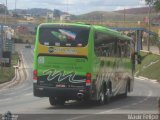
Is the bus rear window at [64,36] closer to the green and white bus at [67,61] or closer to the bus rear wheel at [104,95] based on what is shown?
the green and white bus at [67,61]

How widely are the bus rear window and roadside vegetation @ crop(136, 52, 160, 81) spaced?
1453 inches

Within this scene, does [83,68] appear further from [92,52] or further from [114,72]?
[114,72]

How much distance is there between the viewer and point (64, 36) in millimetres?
23422

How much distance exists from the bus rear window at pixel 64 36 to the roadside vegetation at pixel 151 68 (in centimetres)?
3692

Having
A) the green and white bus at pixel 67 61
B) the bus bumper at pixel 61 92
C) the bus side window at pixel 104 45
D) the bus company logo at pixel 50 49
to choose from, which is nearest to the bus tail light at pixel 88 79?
the green and white bus at pixel 67 61

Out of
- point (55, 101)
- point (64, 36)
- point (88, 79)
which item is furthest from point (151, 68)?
point (64, 36)

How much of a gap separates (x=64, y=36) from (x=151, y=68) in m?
45.7

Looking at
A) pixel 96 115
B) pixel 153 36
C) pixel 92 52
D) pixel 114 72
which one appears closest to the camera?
pixel 96 115

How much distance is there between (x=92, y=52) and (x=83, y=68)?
0.74m

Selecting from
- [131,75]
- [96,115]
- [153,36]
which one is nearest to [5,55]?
[131,75]

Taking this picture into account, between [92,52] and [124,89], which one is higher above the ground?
[92,52]

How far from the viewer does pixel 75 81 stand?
921 inches

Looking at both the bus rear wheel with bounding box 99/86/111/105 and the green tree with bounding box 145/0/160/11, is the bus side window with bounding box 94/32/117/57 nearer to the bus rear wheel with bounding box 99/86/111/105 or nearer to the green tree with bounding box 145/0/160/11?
the bus rear wheel with bounding box 99/86/111/105

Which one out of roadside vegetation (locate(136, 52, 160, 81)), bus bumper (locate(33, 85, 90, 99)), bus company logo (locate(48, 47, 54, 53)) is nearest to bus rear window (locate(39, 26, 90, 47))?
bus company logo (locate(48, 47, 54, 53))
